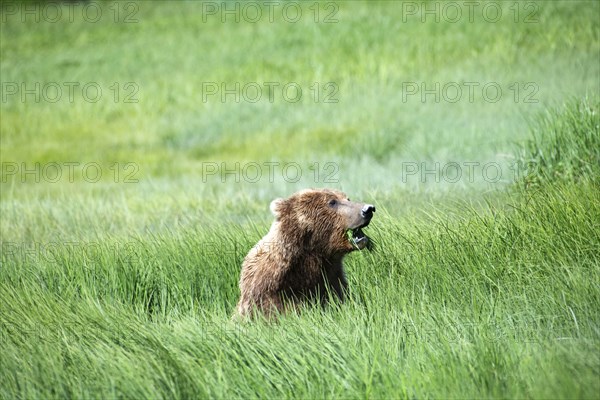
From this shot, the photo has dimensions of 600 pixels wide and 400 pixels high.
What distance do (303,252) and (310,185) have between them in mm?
6843

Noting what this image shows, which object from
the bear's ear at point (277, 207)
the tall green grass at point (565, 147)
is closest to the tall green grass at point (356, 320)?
the bear's ear at point (277, 207)

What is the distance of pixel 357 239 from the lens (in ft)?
16.9

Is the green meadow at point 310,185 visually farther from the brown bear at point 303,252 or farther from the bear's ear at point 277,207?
the bear's ear at point 277,207

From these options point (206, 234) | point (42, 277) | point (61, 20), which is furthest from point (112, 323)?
point (61, 20)

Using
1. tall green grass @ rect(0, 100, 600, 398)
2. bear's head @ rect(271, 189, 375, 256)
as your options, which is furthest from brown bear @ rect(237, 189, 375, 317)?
tall green grass @ rect(0, 100, 600, 398)

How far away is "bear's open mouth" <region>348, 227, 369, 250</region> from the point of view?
510 cm

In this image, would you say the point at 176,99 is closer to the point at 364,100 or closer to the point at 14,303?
the point at 364,100

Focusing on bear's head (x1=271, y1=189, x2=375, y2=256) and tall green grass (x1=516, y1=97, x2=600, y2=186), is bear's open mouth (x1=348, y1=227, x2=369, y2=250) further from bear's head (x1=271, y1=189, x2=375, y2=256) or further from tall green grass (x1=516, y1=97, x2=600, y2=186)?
tall green grass (x1=516, y1=97, x2=600, y2=186)

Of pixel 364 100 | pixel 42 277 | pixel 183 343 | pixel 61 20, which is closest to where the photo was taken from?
pixel 183 343

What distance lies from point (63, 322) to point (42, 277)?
1268mm

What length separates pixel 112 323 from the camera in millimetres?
4730

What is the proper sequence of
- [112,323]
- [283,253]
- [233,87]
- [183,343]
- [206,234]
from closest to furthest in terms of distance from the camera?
[183,343] → [112,323] → [283,253] → [206,234] → [233,87]

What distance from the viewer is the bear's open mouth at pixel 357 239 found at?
5.10 m

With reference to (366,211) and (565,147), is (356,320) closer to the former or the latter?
(366,211)
